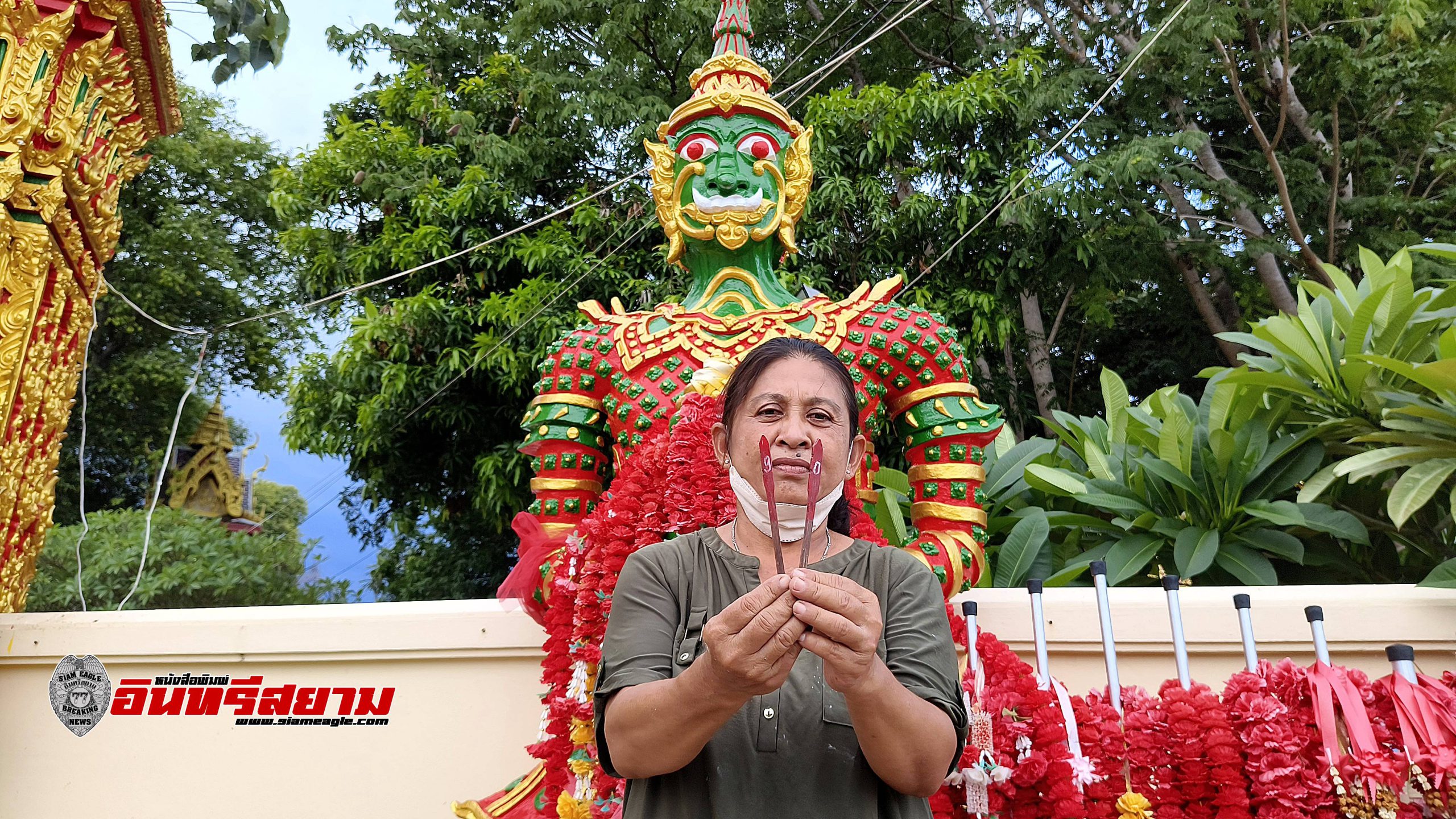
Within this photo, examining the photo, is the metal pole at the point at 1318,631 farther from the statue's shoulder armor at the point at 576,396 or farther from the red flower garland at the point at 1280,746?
the statue's shoulder armor at the point at 576,396

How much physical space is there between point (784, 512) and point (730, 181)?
184 cm

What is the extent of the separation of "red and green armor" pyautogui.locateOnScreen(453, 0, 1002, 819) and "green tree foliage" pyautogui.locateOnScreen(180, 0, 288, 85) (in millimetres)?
1286

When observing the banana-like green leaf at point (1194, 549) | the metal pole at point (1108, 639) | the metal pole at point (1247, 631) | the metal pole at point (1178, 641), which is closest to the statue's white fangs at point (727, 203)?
the metal pole at point (1108, 639)

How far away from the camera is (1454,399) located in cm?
314

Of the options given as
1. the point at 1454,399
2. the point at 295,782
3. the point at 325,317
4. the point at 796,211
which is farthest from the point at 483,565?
the point at 1454,399

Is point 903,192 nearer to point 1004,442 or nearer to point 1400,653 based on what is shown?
point 1004,442

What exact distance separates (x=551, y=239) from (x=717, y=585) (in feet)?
20.5

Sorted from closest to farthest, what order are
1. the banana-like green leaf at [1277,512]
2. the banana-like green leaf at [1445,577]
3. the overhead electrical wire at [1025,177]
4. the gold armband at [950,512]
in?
1. the banana-like green leaf at [1445,577]
2. the gold armband at [950,512]
3. the banana-like green leaf at [1277,512]
4. the overhead electrical wire at [1025,177]

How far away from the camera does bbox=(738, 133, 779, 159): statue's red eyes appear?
10.2ft

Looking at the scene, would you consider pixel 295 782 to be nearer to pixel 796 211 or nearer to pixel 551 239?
pixel 796 211

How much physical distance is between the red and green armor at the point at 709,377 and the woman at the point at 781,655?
85 centimetres

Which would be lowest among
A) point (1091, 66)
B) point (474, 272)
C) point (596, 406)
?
point (596, 406)

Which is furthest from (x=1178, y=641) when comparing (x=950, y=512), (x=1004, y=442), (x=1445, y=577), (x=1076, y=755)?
(x=1004, y=442)

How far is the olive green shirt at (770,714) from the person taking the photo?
1320 millimetres
